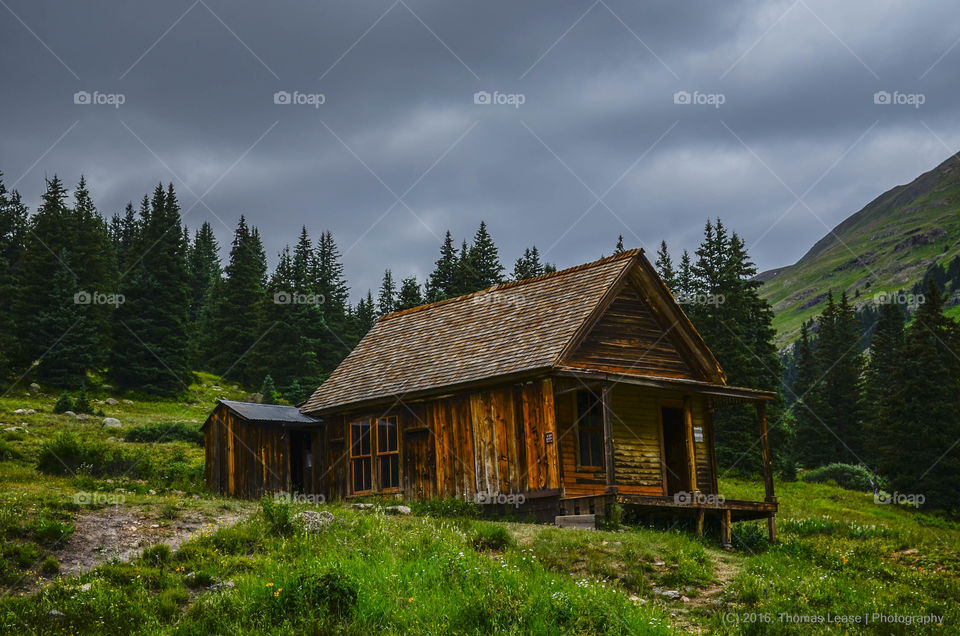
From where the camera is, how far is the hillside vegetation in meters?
10.8

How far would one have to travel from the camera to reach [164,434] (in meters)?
39.9

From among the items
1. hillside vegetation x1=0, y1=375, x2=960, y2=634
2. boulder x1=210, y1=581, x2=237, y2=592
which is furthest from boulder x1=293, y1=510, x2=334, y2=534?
boulder x1=210, y1=581, x2=237, y2=592

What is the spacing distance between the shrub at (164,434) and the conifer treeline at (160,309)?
12.4 m

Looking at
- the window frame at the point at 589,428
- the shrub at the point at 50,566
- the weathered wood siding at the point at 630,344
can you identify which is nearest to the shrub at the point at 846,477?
the weathered wood siding at the point at 630,344

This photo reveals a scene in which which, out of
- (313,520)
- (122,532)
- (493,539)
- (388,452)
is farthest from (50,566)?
(388,452)

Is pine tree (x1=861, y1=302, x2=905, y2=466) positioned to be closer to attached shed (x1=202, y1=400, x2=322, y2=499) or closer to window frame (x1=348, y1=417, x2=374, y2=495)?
window frame (x1=348, y1=417, x2=374, y2=495)

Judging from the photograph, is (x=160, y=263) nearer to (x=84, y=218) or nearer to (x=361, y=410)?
(x=84, y=218)

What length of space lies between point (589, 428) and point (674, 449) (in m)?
3.79

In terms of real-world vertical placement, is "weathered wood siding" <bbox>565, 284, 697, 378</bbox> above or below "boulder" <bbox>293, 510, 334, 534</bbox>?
above

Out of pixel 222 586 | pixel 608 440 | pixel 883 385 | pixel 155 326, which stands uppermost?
pixel 155 326

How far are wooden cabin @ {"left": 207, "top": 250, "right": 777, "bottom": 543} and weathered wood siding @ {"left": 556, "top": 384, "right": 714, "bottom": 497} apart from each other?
4 centimetres

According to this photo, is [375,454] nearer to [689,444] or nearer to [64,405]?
[689,444]

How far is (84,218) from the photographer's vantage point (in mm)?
71562

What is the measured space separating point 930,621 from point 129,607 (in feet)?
36.2
